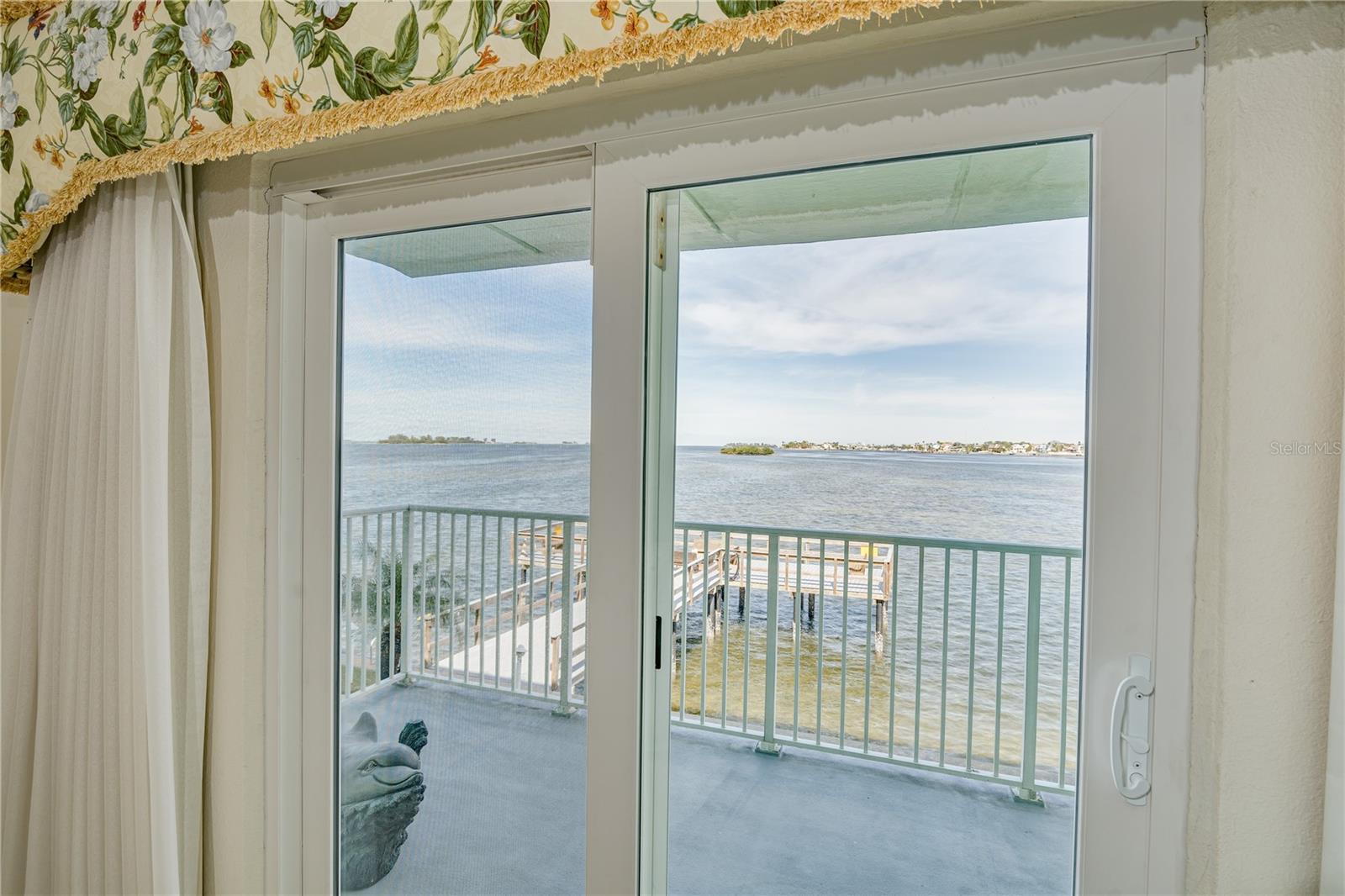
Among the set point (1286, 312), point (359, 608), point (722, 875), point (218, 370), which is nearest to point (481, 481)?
point (359, 608)

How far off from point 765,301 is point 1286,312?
0.70 meters

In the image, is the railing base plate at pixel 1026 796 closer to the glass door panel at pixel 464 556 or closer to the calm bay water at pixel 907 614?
the calm bay water at pixel 907 614

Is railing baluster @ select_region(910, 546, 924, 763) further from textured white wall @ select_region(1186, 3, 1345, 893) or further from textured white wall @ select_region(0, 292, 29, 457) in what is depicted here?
textured white wall @ select_region(0, 292, 29, 457)

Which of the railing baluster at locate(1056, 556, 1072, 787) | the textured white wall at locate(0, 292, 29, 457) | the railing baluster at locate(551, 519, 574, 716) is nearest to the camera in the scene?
the railing baluster at locate(1056, 556, 1072, 787)

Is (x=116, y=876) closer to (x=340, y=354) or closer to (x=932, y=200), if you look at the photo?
(x=340, y=354)

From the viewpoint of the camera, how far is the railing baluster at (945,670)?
1061 millimetres

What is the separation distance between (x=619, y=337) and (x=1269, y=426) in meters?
0.94

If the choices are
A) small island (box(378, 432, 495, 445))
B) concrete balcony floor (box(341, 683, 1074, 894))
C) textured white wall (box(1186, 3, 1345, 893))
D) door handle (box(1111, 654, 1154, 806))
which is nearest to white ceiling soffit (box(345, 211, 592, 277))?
small island (box(378, 432, 495, 445))

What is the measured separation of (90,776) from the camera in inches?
52.2

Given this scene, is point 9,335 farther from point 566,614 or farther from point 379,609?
point 566,614

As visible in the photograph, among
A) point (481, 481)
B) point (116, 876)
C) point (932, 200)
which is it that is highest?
point (932, 200)

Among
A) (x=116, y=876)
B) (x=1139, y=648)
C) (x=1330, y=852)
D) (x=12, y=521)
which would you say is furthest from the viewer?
(x=12, y=521)

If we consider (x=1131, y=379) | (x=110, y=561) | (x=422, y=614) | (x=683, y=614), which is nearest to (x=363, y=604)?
(x=422, y=614)

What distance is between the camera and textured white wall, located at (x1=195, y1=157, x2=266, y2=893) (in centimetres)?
141
